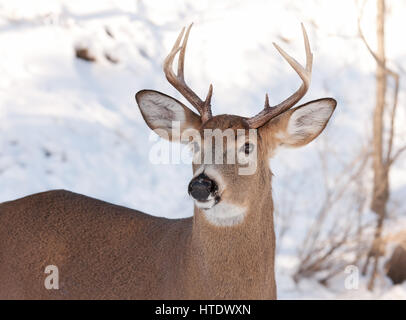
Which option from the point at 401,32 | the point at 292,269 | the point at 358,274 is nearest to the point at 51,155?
the point at 292,269

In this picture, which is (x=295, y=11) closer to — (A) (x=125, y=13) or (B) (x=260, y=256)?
(A) (x=125, y=13)

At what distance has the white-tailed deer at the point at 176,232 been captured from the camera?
12.0 feet

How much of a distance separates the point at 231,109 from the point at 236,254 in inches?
284

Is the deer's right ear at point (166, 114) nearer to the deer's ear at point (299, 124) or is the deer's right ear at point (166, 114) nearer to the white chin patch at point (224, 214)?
the deer's ear at point (299, 124)

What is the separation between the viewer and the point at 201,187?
3.28m

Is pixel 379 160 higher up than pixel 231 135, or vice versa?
pixel 379 160

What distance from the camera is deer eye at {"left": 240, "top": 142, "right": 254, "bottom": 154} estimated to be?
3.67 meters

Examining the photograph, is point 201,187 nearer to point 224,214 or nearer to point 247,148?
point 224,214

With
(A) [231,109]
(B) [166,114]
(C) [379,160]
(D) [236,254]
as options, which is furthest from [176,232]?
(A) [231,109]

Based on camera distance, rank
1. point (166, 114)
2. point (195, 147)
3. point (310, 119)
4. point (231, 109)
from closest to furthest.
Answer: point (195, 147) < point (310, 119) < point (166, 114) < point (231, 109)

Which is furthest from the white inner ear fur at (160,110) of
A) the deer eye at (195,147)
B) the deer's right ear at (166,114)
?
the deer eye at (195,147)

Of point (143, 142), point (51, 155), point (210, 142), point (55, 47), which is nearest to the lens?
point (210, 142)

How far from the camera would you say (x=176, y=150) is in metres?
8.41
